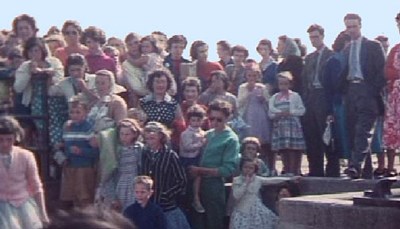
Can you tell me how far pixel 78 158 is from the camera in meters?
11.5

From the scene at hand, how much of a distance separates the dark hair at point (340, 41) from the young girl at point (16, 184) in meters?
3.95

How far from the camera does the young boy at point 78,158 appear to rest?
37.4 ft

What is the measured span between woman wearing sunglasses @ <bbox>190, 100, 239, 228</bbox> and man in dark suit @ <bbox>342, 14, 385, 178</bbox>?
128cm

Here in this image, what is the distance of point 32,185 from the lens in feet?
33.9

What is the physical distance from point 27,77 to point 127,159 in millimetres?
1367

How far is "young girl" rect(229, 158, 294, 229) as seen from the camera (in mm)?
11352

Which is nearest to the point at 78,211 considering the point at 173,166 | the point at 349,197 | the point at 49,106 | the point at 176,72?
the point at 349,197

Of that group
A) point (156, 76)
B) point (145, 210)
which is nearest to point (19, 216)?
point (145, 210)

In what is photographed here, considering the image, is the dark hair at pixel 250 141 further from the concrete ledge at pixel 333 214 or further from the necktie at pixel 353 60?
the concrete ledge at pixel 333 214

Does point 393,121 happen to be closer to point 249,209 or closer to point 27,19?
point 249,209

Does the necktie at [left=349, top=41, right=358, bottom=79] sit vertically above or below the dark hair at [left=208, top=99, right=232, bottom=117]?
above

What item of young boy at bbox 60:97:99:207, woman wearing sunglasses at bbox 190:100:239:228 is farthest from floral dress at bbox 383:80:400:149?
young boy at bbox 60:97:99:207

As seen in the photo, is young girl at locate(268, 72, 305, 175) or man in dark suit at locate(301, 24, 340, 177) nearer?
young girl at locate(268, 72, 305, 175)

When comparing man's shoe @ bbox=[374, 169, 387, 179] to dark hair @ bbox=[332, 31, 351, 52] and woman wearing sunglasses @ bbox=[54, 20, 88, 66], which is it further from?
woman wearing sunglasses @ bbox=[54, 20, 88, 66]
